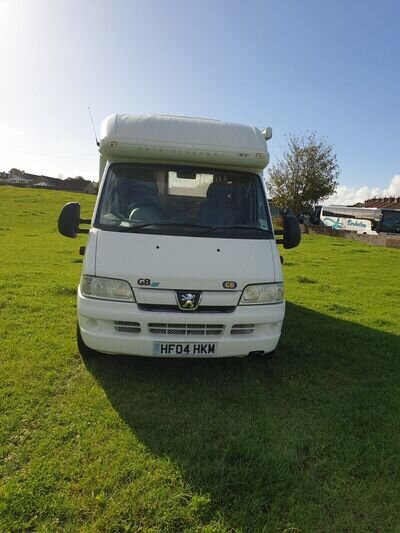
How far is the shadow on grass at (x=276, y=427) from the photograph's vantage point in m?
2.80

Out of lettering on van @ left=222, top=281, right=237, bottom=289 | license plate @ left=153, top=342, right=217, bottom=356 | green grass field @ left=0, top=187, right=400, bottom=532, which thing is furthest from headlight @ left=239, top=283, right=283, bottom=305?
green grass field @ left=0, top=187, right=400, bottom=532

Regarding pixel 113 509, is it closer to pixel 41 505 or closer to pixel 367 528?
pixel 41 505

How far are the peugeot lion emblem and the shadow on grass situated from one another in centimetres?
90

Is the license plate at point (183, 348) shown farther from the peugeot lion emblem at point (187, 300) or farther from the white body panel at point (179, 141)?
the white body panel at point (179, 141)

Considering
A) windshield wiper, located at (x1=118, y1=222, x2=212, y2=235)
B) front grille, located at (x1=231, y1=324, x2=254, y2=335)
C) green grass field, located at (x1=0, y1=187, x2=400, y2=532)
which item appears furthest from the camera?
windshield wiper, located at (x1=118, y1=222, x2=212, y2=235)

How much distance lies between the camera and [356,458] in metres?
3.30

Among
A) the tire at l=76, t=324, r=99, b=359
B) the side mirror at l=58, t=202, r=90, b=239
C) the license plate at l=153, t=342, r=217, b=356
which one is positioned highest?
the side mirror at l=58, t=202, r=90, b=239

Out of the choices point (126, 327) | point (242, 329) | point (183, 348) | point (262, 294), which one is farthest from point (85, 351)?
point (262, 294)

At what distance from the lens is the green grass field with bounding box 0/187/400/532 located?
267cm

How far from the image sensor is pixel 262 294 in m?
4.15

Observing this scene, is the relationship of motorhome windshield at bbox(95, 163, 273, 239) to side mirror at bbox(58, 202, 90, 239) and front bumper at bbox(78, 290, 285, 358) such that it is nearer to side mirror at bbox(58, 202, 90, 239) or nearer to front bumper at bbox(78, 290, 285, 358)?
side mirror at bbox(58, 202, 90, 239)

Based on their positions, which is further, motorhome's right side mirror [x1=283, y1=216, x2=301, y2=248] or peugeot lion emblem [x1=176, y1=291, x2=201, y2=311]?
motorhome's right side mirror [x1=283, y1=216, x2=301, y2=248]

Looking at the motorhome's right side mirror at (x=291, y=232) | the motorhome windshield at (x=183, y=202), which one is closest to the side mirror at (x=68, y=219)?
the motorhome windshield at (x=183, y=202)

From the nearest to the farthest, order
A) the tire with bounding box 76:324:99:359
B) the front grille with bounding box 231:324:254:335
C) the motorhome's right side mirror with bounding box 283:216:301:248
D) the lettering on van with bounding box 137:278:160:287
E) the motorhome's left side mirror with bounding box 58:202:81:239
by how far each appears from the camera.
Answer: the lettering on van with bounding box 137:278:160:287 < the front grille with bounding box 231:324:254:335 < the motorhome's left side mirror with bounding box 58:202:81:239 < the tire with bounding box 76:324:99:359 < the motorhome's right side mirror with bounding box 283:216:301:248
